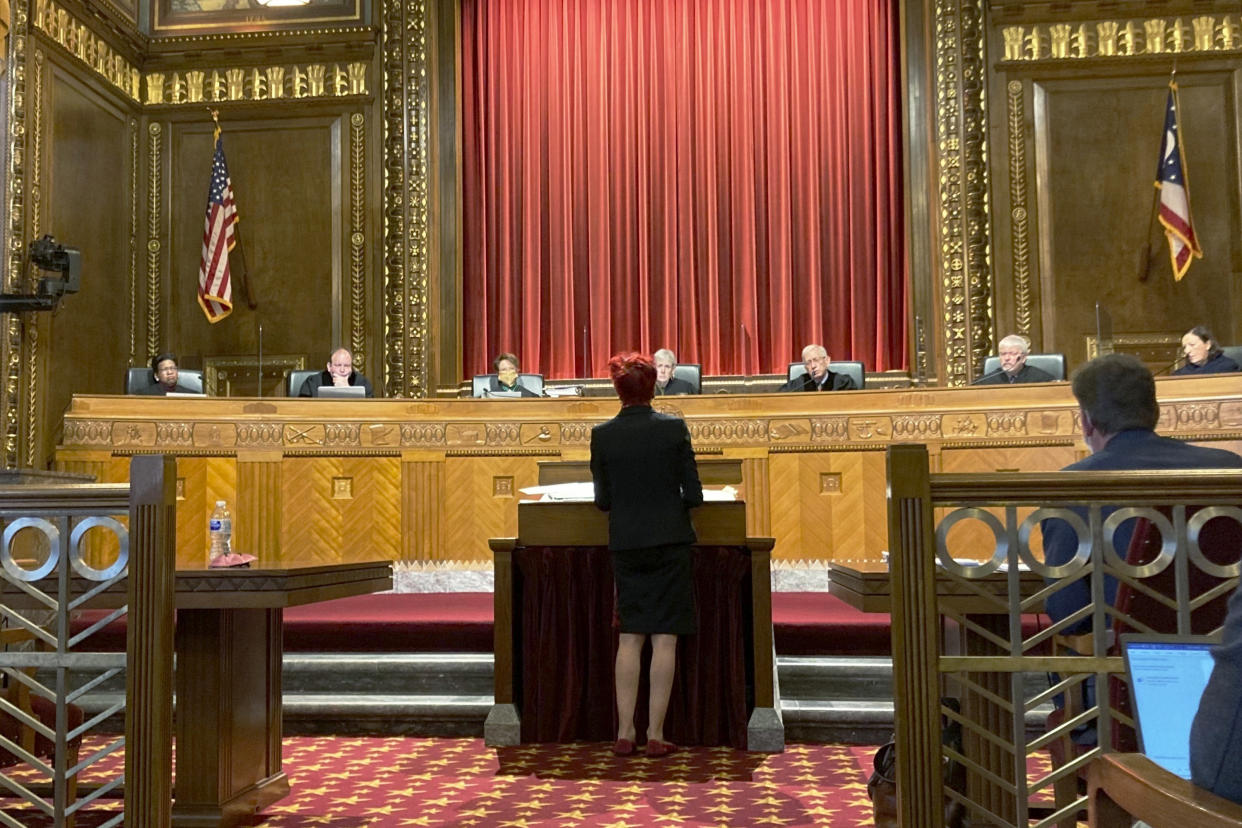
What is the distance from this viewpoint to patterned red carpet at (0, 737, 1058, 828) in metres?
3.30

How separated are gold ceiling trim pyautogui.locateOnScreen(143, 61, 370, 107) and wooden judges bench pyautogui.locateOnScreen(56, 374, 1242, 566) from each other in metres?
3.99

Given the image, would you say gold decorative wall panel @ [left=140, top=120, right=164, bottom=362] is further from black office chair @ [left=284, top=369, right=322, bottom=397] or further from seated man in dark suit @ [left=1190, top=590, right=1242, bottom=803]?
seated man in dark suit @ [left=1190, top=590, right=1242, bottom=803]

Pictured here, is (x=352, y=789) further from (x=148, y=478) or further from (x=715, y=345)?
(x=715, y=345)

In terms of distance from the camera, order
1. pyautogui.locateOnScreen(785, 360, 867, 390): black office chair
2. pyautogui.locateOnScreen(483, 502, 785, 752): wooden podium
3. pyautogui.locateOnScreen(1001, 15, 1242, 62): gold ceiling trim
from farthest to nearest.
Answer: pyautogui.locateOnScreen(1001, 15, 1242, 62): gold ceiling trim
pyautogui.locateOnScreen(785, 360, 867, 390): black office chair
pyautogui.locateOnScreen(483, 502, 785, 752): wooden podium

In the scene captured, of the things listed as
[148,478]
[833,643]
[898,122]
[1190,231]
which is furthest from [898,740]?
[898,122]

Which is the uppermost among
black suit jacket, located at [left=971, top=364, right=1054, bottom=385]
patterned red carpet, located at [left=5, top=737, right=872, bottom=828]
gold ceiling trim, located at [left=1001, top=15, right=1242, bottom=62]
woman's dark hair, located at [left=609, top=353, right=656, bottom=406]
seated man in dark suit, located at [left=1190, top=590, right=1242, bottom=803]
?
gold ceiling trim, located at [left=1001, top=15, right=1242, bottom=62]

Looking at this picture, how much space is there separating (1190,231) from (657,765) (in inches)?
273

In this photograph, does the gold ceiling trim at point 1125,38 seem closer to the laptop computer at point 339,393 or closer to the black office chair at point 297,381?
the laptop computer at point 339,393

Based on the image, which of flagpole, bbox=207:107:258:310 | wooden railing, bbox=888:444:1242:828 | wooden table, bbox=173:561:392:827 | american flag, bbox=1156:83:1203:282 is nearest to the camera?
wooden railing, bbox=888:444:1242:828

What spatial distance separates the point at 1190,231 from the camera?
905 centimetres

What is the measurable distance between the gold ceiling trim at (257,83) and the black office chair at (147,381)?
3.15m

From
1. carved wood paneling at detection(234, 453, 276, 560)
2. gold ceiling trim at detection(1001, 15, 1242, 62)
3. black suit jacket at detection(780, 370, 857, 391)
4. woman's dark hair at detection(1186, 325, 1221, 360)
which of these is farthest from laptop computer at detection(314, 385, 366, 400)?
gold ceiling trim at detection(1001, 15, 1242, 62)

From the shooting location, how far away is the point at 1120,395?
8.54 feet

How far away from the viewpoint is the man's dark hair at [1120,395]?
2.59 m
